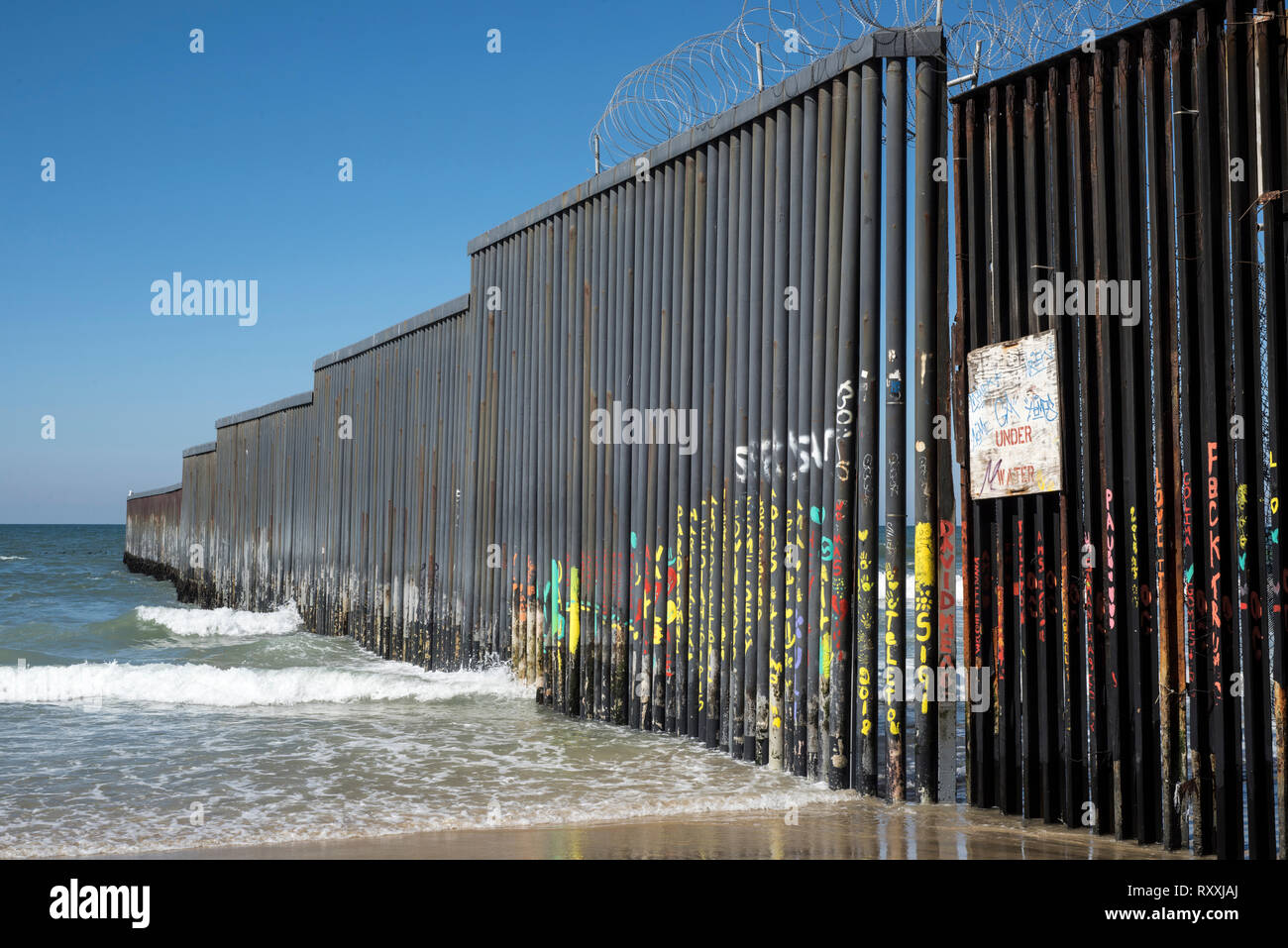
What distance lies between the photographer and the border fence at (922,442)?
18.5ft

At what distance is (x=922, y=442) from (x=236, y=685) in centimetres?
953

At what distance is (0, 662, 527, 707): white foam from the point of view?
12734 millimetres

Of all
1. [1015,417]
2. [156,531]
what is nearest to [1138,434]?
[1015,417]

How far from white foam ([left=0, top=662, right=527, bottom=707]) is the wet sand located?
5524 millimetres

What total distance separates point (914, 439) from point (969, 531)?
2.52 ft

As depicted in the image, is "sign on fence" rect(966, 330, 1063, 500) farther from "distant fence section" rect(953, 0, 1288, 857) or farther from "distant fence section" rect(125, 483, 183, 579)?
"distant fence section" rect(125, 483, 183, 579)

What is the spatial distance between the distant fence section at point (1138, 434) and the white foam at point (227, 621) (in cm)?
1631

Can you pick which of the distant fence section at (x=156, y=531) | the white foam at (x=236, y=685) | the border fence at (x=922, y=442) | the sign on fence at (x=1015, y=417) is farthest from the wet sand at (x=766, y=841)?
the distant fence section at (x=156, y=531)

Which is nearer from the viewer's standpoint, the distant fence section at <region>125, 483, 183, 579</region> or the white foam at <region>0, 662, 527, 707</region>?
the white foam at <region>0, 662, 527, 707</region>

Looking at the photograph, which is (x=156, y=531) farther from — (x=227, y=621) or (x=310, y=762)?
(x=310, y=762)

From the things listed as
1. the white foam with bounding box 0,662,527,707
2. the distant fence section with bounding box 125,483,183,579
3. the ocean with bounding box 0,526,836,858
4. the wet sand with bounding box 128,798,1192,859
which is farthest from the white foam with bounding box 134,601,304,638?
the wet sand with bounding box 128,798,1192,859

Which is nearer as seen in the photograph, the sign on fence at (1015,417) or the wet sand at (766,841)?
the wet sand at (766,841)

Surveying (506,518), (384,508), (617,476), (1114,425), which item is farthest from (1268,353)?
(384,508)

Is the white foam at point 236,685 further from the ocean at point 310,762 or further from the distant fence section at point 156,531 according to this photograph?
the distant fence section at point 156,531
